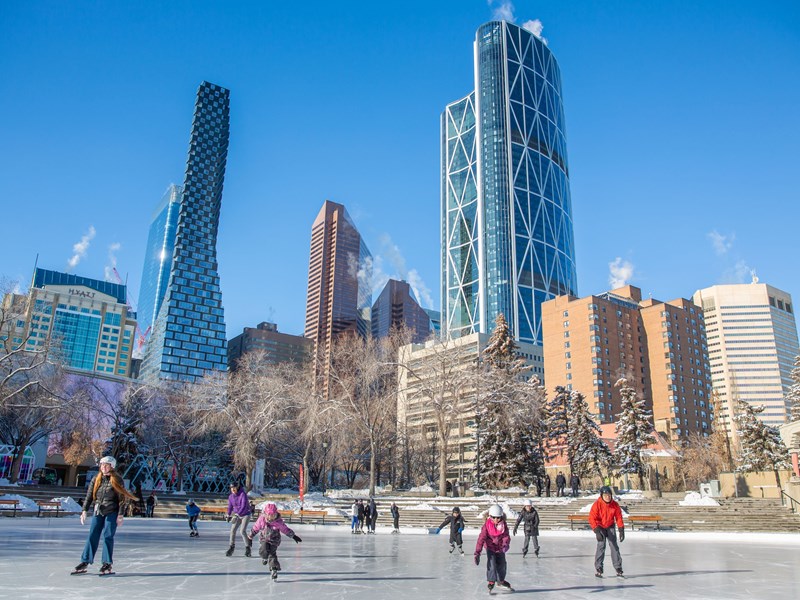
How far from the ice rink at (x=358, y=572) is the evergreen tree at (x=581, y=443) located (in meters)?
36.4

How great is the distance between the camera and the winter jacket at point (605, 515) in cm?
1198

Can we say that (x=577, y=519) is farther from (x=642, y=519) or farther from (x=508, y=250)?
(x=508, y=250)

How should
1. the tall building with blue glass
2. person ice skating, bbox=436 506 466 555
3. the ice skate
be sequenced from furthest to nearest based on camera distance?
the tall building with blue glass → person ice skating, bbox=436 506 466 555 → the ice skate

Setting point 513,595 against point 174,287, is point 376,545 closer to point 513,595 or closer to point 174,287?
point 513,595

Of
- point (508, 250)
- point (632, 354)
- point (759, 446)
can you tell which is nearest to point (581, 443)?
point (759, 446)

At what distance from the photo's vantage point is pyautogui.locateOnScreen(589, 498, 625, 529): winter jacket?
12.0 metres

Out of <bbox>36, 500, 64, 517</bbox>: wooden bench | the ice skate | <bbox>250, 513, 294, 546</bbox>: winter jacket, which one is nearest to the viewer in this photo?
the ice skate

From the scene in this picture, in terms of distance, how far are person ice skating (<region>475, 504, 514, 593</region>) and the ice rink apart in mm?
311

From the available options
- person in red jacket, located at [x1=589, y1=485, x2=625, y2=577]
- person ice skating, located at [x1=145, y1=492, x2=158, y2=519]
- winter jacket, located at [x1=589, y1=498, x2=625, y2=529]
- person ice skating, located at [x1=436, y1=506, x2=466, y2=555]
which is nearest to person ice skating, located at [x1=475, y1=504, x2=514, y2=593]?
person in red jacket, located at [x1=589, y1=485, x2=625, y2=577]

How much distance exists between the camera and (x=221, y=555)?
Answer: 14.7 metres

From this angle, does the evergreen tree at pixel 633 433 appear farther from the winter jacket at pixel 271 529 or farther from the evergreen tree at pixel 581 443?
the winter jacket at pixel 271 529

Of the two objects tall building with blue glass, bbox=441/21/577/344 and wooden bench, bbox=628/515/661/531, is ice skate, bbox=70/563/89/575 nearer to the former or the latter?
wooden bench, bbox=628/515/661/531

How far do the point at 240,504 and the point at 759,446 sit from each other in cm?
4985

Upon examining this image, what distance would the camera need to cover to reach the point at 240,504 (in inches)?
604
